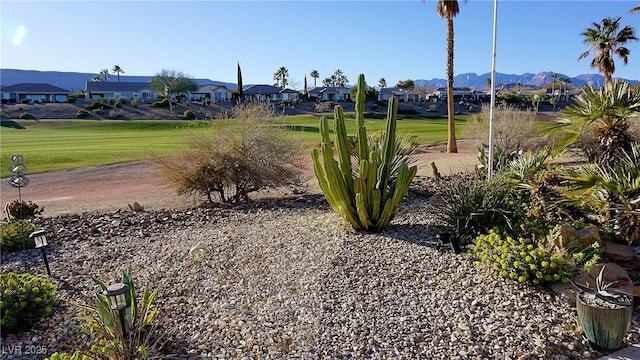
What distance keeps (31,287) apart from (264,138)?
8120 mm

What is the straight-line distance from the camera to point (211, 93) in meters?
93.1

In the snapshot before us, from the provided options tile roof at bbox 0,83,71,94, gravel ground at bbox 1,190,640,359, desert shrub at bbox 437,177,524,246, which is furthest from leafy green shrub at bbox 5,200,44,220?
tile roof at bbox 0,83,71,94

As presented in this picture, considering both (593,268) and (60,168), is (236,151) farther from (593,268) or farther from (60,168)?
(60,168)

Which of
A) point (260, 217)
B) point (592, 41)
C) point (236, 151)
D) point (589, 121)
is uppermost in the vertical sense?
point (592, 41)

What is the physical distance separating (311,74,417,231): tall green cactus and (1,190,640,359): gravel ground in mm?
355

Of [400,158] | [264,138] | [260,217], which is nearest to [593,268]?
[400,158]

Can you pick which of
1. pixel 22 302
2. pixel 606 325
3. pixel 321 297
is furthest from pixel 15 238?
pixel 606 325

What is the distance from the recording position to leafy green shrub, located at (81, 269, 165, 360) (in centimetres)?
430

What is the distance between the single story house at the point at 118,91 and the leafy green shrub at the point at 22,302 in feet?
275

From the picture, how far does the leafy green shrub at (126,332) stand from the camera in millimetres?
4297

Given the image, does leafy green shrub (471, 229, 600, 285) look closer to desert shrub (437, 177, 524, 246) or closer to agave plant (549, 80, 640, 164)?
desert shrub (437, 177, 524, 246)

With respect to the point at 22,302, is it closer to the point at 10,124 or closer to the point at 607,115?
the point at 607,115

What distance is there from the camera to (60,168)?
2156cm

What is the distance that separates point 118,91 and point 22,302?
89877mm
